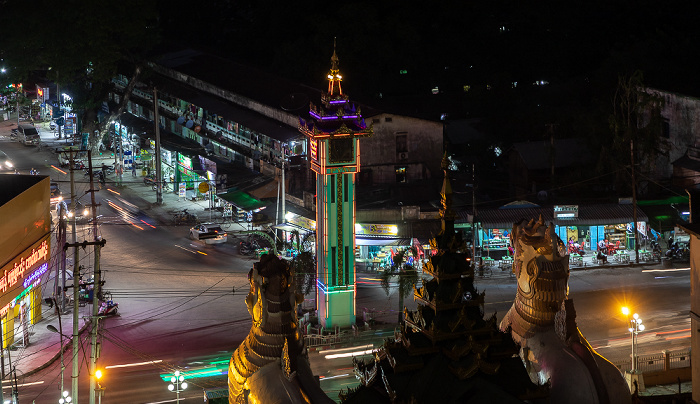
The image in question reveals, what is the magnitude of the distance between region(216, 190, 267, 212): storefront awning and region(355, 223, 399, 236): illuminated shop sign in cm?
842

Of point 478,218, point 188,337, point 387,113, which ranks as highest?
point 387,113

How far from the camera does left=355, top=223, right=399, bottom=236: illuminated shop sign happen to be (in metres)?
52.5

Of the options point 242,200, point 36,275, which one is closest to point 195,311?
point 36,275

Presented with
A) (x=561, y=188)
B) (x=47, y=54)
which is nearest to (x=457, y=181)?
(x=561, y=188)

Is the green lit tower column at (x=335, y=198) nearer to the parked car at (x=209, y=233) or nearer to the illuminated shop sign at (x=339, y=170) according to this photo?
the illuminated shop sign at (x=339, y=170)

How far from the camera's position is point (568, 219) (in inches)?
2131

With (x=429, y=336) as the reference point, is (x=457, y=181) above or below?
above

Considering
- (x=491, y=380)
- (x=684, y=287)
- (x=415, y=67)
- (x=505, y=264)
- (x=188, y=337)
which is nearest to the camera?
(x=491, y=380)

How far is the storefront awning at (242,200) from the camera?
5916cm

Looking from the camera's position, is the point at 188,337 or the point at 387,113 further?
the point at 387,113

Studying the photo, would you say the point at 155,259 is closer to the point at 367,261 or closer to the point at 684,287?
the point at 367,261

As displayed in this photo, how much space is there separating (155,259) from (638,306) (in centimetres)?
2494

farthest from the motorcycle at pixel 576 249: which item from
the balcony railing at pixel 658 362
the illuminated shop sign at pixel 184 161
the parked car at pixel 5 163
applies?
the parked car at pixel 5 163

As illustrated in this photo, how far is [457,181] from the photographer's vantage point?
63.6m
